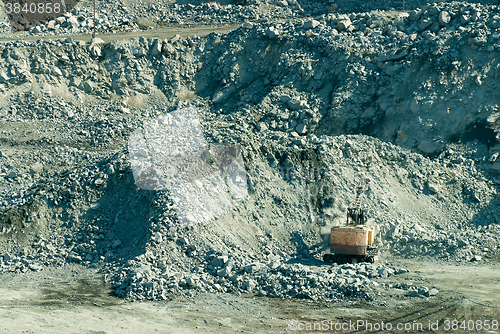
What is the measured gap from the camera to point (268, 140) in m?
23.2

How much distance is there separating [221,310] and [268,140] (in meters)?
8.14

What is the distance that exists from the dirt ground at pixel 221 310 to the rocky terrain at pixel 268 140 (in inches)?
21.8

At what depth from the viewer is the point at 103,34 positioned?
32625mm

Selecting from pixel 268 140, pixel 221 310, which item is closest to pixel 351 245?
pixel 221 310

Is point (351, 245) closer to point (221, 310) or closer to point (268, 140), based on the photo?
point (221, 310)

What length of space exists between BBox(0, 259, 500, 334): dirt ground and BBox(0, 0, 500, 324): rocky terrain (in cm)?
55

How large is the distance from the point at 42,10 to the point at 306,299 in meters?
24.5

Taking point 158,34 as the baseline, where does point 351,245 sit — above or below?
below

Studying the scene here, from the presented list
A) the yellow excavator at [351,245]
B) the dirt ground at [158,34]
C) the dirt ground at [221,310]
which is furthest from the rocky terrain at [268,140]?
the dirt ground at [158,34]

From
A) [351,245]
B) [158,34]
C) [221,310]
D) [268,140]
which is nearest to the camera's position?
[221,310]

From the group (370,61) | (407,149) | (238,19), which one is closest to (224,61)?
(238,19)

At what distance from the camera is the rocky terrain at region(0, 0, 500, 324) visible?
64.0 ft

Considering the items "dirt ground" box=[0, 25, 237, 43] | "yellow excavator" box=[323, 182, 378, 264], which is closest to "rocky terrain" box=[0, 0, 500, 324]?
"yellow excavator" box=[323, 182, 378, 264]

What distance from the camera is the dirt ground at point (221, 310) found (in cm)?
1577
